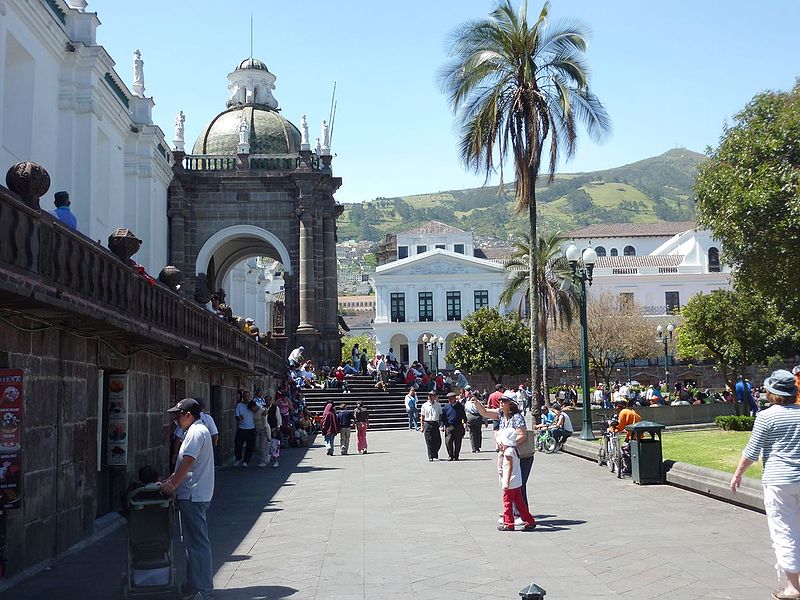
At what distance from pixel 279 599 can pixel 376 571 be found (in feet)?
4.36

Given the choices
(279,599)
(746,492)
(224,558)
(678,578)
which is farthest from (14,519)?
(746,492)

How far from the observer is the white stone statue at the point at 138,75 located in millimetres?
28859

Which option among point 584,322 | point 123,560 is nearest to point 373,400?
point 584,322

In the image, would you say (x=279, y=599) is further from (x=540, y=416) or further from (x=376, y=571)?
(x=540, y=416)

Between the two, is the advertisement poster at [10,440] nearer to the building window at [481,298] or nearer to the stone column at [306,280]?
the stone column at [306,280]

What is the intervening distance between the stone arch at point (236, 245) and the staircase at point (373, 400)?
5.80 m

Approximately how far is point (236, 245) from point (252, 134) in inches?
226

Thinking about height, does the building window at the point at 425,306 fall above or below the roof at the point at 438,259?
below

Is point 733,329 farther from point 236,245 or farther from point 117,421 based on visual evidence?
point 117,421

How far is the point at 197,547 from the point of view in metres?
7.44

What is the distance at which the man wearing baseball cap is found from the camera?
7375 millimetres

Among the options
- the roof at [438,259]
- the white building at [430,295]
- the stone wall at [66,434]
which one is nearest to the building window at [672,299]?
the white building at [430,295]

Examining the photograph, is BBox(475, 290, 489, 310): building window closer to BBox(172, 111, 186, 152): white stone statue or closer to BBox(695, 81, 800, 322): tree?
BBox(172, 111, 186, 152): white stone statue

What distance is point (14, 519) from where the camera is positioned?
8312mm
